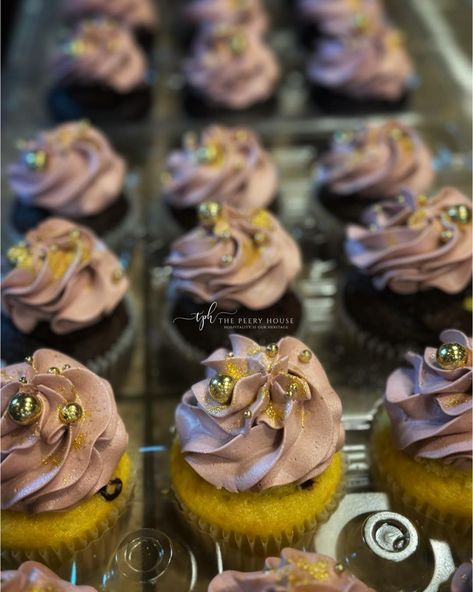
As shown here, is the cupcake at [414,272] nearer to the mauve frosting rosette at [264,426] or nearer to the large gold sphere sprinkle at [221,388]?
the mauve frosting rosette at [264,426]

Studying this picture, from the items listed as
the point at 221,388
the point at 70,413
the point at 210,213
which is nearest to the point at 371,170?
the point at 210,213

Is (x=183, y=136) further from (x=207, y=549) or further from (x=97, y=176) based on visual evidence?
(x=207, y=549)

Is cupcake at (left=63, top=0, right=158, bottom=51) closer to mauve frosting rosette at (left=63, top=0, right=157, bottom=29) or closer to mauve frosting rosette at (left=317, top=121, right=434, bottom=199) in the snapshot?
mauve frosting rosette at (left=63, top=0, right=157, bottom=29)

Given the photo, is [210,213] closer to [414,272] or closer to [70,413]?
[414,272]

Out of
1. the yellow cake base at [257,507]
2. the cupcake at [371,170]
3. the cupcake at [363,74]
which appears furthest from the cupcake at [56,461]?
the cupcake at [363,74]

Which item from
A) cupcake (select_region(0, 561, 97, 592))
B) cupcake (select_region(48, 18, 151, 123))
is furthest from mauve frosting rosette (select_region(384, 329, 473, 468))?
cupcake (select_region(48, 18, 151, 123))
